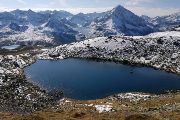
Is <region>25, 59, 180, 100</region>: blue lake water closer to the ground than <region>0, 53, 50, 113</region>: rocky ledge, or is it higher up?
closer to the ground

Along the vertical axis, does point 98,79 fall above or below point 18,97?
below

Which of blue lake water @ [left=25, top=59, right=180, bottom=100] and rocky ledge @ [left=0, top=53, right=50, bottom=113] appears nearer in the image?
rocky ledge @ [left=0, top=53, right=50, bottom=113]

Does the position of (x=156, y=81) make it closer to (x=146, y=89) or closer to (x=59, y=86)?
(x=146, y=89)

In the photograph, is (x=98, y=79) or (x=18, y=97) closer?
(x=18, y=97)

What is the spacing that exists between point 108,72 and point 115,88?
41.5m

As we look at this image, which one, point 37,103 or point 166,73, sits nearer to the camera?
point 37,103

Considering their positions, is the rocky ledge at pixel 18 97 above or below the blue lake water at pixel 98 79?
above

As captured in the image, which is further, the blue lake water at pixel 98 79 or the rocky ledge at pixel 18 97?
the blue lake water at pixel 98 79

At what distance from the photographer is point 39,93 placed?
11806 cm

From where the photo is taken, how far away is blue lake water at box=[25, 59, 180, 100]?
133750 mm

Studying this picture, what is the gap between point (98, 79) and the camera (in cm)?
15850

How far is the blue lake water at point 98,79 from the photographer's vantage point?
5266 inches

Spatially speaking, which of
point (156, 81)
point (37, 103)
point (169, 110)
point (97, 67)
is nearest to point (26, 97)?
point (37, 103)

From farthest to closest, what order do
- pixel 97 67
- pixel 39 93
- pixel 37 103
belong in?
pixel 97 67
pixel 39 93
pixel 37 103
